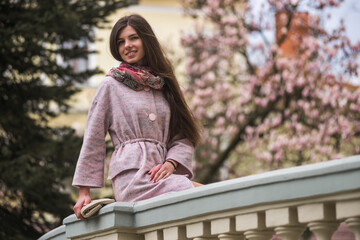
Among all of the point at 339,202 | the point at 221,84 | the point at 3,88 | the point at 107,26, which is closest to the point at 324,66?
the point at 221,84

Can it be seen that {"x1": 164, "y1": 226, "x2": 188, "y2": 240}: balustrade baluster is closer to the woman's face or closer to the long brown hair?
the long brown hair

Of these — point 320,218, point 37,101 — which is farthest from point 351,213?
point 37,101

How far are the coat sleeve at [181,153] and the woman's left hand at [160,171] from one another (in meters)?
0.09

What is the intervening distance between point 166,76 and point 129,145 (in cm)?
50

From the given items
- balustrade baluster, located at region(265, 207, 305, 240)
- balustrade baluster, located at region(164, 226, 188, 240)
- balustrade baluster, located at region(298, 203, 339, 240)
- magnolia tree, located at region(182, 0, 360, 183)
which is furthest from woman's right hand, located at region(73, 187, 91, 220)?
magnolia tree, located at region(182, 0, 360, 183)

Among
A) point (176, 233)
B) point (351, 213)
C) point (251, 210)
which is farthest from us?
point (176, 233)

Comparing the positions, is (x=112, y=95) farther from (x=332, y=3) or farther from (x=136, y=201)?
(x=332, y=3)

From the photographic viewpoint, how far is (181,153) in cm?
359

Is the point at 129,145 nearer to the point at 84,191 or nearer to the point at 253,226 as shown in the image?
the point at 84,191

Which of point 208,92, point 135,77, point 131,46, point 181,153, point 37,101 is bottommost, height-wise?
point 181,153

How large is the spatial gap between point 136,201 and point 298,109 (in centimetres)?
1182

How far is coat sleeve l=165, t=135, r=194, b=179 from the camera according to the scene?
11.7ft

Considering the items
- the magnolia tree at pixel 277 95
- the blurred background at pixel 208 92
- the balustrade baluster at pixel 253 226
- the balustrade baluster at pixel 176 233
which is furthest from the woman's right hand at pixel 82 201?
the magnolia tree at pixel 277 95

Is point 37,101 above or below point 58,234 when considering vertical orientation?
above
